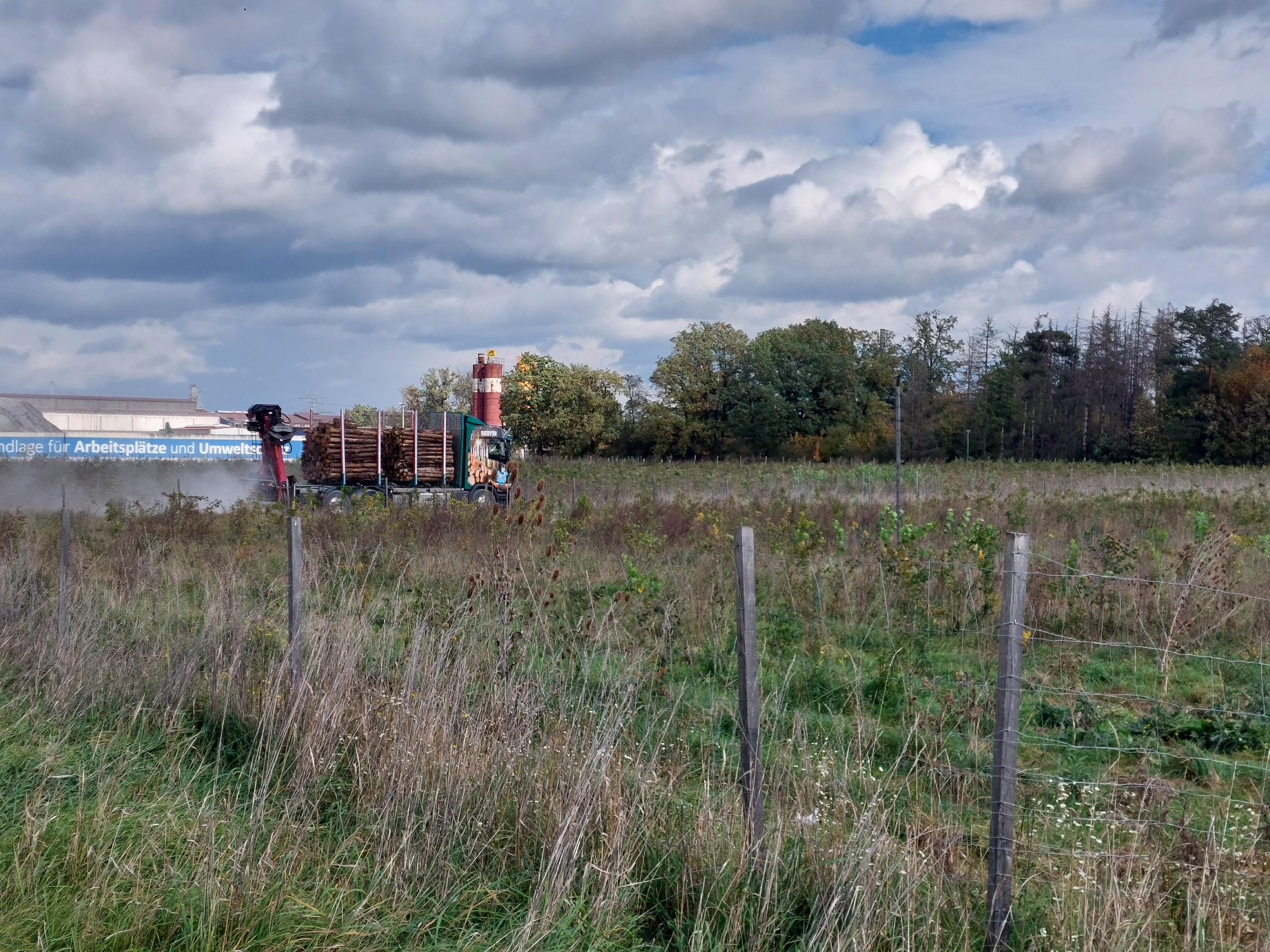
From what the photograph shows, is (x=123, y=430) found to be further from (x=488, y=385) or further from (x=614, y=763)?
(x=614, y=763)

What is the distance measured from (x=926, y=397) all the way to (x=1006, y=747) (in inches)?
2201

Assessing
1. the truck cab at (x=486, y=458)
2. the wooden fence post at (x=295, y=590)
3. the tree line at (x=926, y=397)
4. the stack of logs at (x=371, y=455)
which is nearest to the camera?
the wooden fence post at (x=295, y=590)

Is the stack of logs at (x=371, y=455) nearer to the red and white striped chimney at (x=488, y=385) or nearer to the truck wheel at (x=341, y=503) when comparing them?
the truck wheel at (x=341, y=503)

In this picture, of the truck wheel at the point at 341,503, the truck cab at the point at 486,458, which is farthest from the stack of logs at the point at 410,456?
the truck wheel at the point at 341,503

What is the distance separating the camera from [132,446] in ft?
119

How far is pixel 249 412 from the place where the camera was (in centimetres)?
2261

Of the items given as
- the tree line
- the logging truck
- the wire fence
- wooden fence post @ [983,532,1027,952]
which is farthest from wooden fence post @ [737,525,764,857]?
the tree line

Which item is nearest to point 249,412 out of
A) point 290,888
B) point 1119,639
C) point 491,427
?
point 491,427

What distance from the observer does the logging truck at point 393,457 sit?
74.9 feet

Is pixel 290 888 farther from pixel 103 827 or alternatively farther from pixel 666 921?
pixel 666 921

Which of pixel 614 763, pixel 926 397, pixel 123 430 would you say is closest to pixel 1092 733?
pixel 614 763

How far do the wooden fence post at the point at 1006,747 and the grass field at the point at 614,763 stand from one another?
137 mm

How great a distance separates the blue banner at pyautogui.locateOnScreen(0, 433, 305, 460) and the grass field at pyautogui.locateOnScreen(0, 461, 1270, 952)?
2380 cm

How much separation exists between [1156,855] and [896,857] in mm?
823
